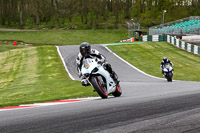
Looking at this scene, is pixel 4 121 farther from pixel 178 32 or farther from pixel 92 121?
pixel 178 32

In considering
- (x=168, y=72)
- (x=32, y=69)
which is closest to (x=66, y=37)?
(x=32, y=69)

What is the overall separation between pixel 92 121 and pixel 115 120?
1.03 feet

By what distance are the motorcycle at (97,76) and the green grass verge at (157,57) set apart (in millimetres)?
13177

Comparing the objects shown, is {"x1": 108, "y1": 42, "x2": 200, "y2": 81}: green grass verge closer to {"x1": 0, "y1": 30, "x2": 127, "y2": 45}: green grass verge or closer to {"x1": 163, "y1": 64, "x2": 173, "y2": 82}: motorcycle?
{"x1": 163, "y1": 64, "x2": 173, "y2": 82}: motorcycle

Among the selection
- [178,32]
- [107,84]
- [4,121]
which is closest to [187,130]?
[4,121]

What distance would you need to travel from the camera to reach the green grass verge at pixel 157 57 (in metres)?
23.1

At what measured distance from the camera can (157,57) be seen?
28750mm

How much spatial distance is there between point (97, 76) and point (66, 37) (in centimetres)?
4563

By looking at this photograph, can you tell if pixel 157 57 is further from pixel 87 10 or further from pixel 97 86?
pixel 87 10

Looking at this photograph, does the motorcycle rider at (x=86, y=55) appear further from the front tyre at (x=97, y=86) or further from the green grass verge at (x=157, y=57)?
the green grass verge at (x=157, y=57)

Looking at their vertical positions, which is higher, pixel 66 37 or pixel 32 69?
pixel 66 37

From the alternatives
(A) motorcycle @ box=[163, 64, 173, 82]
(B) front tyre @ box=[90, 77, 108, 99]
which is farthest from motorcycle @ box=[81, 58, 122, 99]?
(A) motorcycle @ box=[163, 64, 173, 82]

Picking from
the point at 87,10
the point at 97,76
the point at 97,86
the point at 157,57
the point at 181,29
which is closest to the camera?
the point at 97,86

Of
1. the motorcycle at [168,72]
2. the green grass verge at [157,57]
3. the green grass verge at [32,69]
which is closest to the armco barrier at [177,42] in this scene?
the green grass verge at [157,57]
